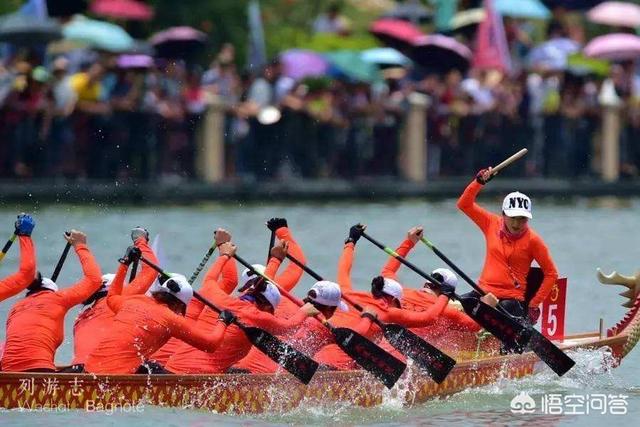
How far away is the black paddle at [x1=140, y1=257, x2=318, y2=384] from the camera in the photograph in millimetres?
16469

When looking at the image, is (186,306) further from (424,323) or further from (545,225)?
(545,225)

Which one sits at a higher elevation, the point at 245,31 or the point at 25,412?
the point at 245,31

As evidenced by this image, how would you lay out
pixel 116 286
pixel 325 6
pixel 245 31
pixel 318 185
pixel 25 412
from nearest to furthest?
pixel 25 412 → pixel 116 286 → pixel 318 185 → pixel 245 31 → pixel 325 6

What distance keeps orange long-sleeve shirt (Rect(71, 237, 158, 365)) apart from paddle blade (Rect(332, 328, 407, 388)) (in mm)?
1695

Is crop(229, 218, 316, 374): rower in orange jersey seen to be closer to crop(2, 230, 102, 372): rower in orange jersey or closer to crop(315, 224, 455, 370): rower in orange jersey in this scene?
crop(315, 224, 455, 370): rower in orange jersey

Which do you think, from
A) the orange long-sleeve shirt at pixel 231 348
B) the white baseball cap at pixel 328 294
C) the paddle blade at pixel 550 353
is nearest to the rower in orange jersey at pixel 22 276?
the orange long-sleeve shirt at pixel 231 348

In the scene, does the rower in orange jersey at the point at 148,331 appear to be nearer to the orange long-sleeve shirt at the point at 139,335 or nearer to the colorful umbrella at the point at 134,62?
the orange long-sleeve shirt at the point at 139,335

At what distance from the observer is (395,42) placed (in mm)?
33312

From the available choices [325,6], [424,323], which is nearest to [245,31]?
[325,6]

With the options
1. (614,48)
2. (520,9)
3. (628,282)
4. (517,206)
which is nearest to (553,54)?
(614,48)

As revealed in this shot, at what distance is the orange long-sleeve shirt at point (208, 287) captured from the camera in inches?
671

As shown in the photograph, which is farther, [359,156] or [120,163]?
[359,156]

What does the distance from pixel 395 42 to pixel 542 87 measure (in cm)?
247

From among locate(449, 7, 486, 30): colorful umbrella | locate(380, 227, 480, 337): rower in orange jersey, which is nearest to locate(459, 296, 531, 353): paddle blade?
locate(380, 227, 480, 337): rower in orange jersey
